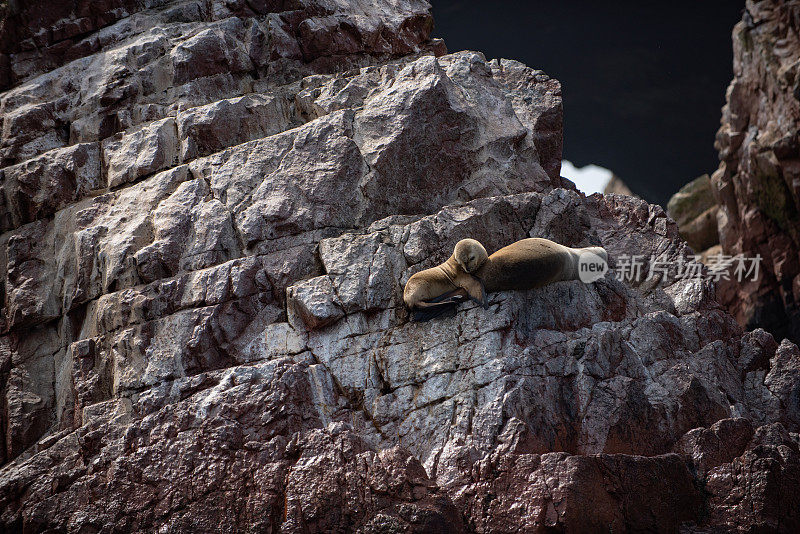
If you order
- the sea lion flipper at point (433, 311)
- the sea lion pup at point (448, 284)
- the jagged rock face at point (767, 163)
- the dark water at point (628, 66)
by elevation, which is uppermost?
the dark water at point (628, 66)

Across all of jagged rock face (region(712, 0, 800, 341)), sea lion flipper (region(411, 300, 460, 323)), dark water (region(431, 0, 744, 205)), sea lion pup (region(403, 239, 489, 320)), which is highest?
dark water (region(431, 0, 744, 205))

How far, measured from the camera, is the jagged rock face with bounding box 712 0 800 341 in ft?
72.8

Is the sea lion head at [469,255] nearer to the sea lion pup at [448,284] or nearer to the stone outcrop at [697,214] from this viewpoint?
the sea lion pup at [448,284]

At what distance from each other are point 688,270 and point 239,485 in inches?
276

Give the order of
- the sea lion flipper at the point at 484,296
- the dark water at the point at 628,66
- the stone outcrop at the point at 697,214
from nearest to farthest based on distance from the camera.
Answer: the sea lion flipper at the point at 484,296 → the dark water at the point at 628,66 → the stone outcrop at the point at 697,214

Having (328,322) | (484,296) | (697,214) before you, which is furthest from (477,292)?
(697,214)

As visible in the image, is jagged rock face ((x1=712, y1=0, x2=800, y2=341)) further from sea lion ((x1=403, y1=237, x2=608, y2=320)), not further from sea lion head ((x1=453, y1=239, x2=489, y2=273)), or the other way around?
sea lion head ((x1=453, y1=239, x2=489, y2=273))

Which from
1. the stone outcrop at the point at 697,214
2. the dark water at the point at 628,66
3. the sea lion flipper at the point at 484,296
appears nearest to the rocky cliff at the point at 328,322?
the sea lion flipper at the point at 484,296

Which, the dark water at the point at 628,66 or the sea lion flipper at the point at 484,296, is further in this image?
the dark water at the point at 628,66

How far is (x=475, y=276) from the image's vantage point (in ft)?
30.5

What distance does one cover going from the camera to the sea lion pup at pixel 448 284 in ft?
30.1

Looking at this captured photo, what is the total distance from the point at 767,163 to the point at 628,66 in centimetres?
875

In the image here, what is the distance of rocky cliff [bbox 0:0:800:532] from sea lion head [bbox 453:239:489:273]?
565mm

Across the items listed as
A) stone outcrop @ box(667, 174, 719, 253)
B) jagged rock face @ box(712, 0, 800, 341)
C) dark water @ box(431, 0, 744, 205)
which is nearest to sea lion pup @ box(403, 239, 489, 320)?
jagged rock face @ box(712, 0, 800, 341)
